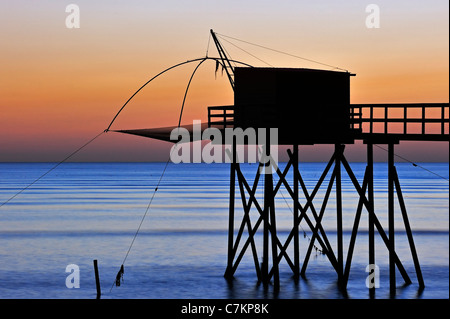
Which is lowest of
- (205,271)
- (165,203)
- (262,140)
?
(165,203)

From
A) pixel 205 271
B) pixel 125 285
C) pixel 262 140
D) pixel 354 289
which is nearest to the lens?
pixel 262 140

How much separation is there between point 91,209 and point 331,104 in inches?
1931

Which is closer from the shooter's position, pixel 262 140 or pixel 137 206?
pixel 262 140

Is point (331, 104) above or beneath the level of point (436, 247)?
above

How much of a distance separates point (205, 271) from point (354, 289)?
8.22 m

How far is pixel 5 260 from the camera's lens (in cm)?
3638

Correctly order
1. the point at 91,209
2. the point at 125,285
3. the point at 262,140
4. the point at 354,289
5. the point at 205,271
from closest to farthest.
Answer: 1. the point at 262,140
2. the point at 354,289
3. the point at 125,285
4. the point at 205,271
5. the point at 91,209

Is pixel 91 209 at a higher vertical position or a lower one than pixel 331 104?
lower

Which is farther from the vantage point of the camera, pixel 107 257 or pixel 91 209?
pixel 91 209
